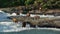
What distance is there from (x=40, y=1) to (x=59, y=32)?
91.0 feet

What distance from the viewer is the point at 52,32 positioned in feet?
78.3

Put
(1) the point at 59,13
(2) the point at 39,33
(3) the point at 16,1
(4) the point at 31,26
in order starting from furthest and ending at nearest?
1. (3) the point at 16,1
2. (1) the point at 59,13
3. (4) the point at 31,26
4. (2) the point at 39,33

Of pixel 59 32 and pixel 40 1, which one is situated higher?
pixel 40 1

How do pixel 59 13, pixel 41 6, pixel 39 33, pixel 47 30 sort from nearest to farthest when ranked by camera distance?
pixel 39 33, pixel 47 30, pixel 59 13, pixel 41 6

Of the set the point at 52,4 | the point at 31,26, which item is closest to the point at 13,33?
the point at 31,26

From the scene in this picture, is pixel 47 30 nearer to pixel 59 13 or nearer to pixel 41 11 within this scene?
pixel 59 13

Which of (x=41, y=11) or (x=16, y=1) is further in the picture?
(x=16, y=1)

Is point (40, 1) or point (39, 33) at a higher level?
point (40, 1)

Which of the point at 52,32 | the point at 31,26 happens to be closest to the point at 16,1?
the point at 31,26

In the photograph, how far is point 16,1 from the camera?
5916 centimetres

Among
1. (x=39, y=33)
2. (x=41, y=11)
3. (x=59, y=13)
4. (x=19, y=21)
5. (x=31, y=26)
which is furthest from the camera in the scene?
(x=41, y=11)

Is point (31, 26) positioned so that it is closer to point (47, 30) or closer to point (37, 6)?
point (47, 30)

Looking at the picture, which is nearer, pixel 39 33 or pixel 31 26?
pixel 39 33

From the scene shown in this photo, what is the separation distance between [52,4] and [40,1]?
13.0ft
